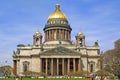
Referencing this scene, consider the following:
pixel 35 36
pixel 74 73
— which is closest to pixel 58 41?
pixel 35 36

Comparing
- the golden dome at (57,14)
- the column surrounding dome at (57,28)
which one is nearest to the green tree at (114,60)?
the column surrounding dome at (57,28)

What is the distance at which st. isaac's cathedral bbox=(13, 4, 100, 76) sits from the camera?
12281 centimetres

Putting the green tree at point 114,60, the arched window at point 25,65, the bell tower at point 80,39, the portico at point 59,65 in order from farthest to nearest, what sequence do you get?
1. the bell tower at point 80,39
2. the arched window at point 25,65
3. the portico at point 59,65
4. the green tree at point 114,60

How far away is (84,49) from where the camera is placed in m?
127

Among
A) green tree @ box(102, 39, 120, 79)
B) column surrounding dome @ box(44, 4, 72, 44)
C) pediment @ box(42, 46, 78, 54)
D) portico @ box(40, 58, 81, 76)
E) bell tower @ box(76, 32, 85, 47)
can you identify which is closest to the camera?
green tree @ box(102, 39, 120, 79)

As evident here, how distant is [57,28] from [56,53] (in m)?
16.9

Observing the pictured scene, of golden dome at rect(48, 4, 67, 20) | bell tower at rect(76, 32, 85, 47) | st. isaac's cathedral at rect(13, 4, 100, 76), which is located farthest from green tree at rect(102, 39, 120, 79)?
golden dome at rect(48, 4, 67, 20)

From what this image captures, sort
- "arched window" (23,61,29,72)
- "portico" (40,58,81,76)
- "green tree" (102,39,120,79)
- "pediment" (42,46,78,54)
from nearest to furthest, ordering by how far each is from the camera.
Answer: "green tree" (102,39,120,79), "portico" (40,58,81,76), "pediment" (42,46,78,54), "arched window" (23,61,29,72)

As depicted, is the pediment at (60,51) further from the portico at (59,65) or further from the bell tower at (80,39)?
the bell tower at (80,39)

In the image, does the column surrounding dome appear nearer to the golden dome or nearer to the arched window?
the golden dome

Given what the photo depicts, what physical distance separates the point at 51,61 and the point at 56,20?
22102mm

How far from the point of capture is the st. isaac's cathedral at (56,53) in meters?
123

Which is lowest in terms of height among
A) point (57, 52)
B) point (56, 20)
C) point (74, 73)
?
point (74, 73)

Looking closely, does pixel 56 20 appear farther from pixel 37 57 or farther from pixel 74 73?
pixel 74 73
